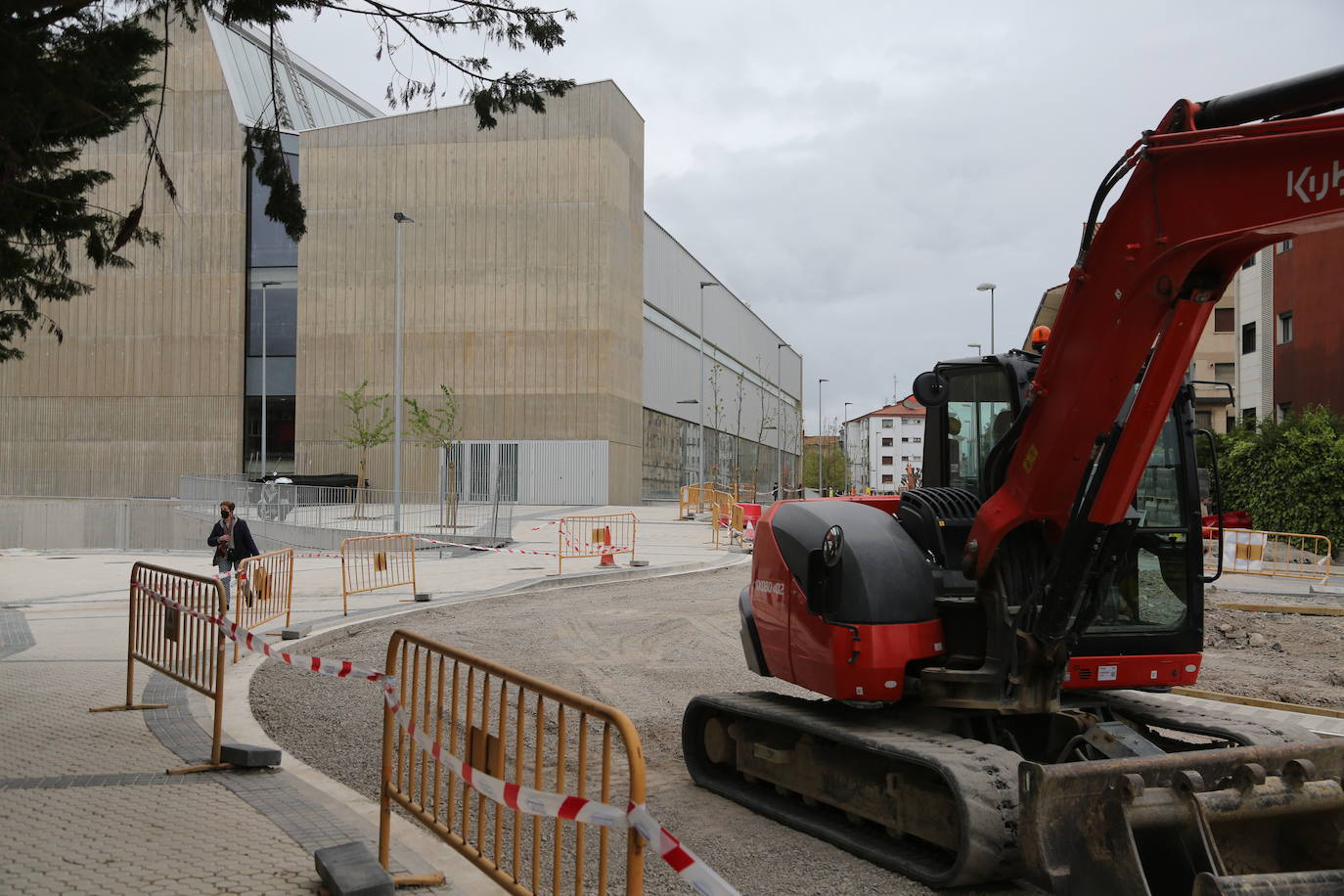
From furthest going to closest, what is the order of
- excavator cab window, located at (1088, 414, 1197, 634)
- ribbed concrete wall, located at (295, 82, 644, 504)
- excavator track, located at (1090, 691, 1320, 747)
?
ribbed concrete wall, located at (295, 82, 644, 504) → excavator cab window, located at (1088, 414, 1197, 634) → excavator track, located at (1090, 691, 1320, 747)

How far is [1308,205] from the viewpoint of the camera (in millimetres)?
4285

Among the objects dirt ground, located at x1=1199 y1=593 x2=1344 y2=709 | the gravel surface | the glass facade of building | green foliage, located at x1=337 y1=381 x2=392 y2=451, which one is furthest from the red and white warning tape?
the glass facade of building

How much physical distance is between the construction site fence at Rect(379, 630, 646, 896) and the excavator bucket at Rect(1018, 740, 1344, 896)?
71.3 inches

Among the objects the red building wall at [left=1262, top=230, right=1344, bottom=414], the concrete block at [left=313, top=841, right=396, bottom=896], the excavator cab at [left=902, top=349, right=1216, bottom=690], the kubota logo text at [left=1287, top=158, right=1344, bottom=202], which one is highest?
the red building wall at [left=1262, top=230, right=1344, bottom=414]

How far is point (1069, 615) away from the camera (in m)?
5.66

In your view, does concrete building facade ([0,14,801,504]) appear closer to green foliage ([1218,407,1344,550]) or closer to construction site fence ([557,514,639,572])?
construction site fence ([557,514,639,572])

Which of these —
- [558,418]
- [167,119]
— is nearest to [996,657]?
[558,418]

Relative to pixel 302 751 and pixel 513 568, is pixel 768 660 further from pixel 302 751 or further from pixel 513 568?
pixel 513 568

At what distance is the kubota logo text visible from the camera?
4180mm

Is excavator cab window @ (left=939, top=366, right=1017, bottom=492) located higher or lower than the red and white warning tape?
higher

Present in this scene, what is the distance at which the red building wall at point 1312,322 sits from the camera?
3403 centimetres

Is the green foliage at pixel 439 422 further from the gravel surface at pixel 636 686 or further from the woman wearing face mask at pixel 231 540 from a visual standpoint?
the woman wearing face mask at pixel 231 540

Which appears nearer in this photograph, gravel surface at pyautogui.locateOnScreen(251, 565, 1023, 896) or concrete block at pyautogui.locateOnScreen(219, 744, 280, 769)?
gravel surface at pyautogui.locateOnScreen(251, 565, 1023, 896)

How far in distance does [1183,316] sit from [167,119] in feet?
181
